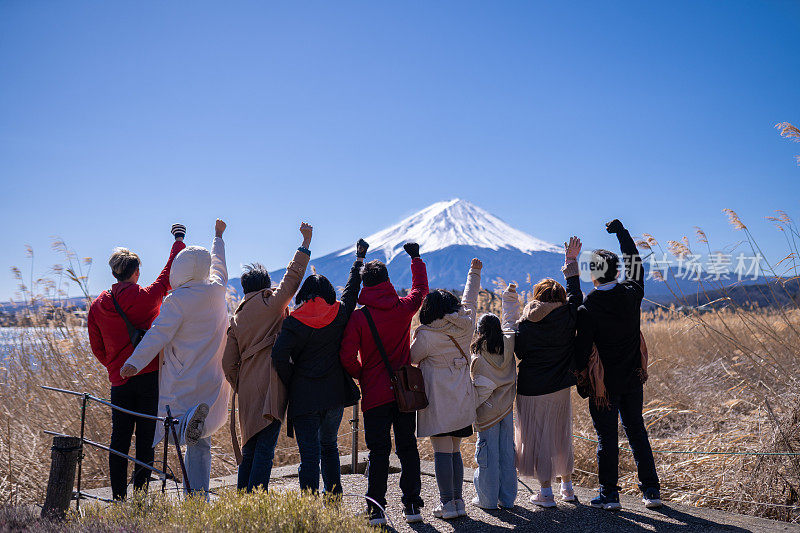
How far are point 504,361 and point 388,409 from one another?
3.26ft

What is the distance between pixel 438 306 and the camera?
4129 mm

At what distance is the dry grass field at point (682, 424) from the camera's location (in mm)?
4652

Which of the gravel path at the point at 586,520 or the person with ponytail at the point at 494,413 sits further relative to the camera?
the person with ponytail at the point at 494,413


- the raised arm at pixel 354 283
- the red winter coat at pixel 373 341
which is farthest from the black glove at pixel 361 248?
the red winter coat at pixel 373 341

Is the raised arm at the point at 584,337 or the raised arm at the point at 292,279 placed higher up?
the raised arm at the point at 292,279

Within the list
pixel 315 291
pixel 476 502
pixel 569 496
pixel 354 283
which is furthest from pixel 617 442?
pixel 315 291

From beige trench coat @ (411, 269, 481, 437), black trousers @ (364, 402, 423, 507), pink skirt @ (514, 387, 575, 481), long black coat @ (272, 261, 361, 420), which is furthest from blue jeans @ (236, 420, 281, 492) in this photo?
pink skirt @ (514, 387, 575, 481)

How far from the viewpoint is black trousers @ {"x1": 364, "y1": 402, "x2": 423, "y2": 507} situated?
4012 millimetres

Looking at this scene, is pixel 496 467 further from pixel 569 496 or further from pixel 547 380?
pixel 547 380

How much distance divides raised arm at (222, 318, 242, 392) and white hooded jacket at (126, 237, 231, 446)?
0.23m

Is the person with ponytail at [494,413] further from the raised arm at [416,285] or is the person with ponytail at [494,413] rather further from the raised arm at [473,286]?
the raised arm at [416,285]

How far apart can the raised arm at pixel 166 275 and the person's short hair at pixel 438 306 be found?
1927 mm

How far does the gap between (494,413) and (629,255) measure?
1.59 metres

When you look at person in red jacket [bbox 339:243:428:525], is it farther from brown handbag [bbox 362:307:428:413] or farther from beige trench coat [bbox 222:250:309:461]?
beige trench coat [bbox 222:250:309:461]
